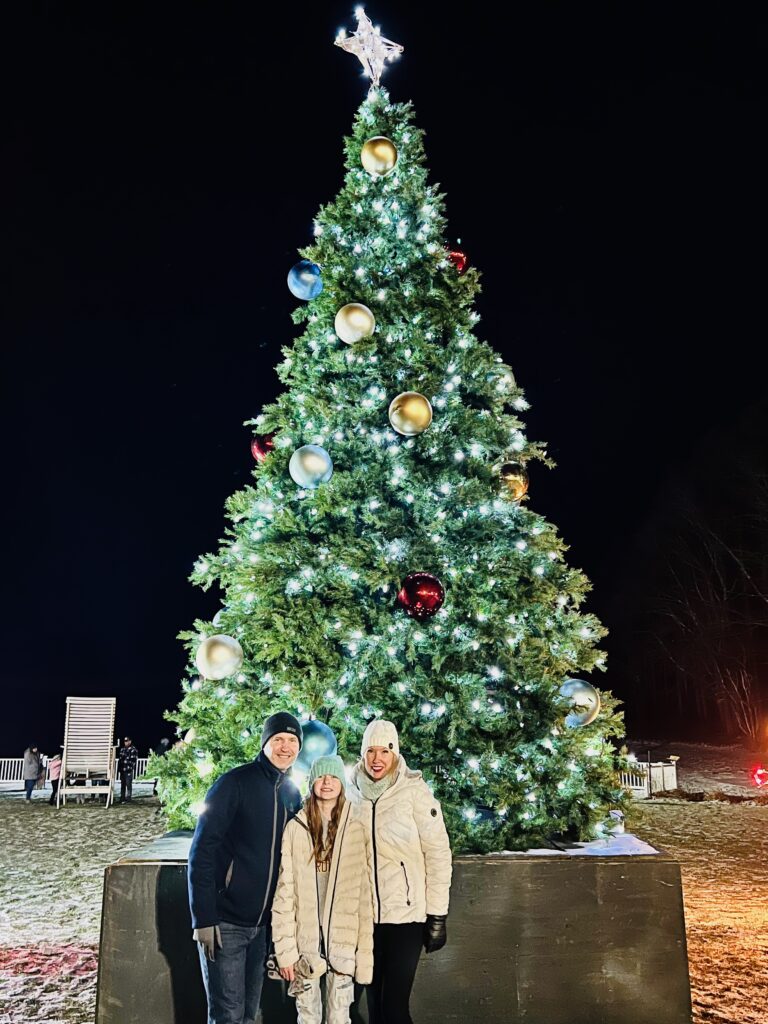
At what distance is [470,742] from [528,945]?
4.02 feet

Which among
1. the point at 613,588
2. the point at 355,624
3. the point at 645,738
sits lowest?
the point at 645,738

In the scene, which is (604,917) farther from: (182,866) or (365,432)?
(365,432)

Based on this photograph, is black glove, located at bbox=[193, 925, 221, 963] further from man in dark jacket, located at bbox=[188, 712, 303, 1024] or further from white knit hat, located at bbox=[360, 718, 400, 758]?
white knit hat, located at bbox=[360, 718, 400, 758]

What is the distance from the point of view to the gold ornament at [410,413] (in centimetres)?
572

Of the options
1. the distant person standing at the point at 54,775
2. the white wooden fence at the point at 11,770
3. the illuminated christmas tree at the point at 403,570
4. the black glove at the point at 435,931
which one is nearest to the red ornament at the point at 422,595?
the illuminated christmas tree at the point at 403,570

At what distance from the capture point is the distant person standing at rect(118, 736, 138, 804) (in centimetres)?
1627

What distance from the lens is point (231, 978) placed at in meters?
3.47

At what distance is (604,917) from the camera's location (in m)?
4.45

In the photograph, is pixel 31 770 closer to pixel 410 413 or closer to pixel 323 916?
pixel 410 413

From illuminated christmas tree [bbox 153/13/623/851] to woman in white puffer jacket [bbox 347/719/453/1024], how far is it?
3.63 feet

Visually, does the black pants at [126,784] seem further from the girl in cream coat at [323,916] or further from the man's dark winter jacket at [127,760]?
the girl in cream coat at [323,916]

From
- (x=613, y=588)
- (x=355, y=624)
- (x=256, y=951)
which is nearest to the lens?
(x=256, y=951)

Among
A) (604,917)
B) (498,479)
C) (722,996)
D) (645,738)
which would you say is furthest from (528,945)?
(645,738)

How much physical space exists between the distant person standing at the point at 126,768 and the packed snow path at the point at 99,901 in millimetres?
1459
